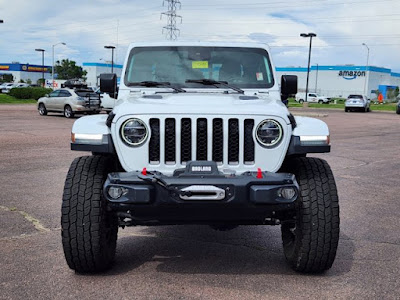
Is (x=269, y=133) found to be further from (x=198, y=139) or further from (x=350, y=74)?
(x=350, y=74)

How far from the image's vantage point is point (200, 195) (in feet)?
12.1

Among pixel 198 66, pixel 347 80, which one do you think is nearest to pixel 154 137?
pixel 198 66

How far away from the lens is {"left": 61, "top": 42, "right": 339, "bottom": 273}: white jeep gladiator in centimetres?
372

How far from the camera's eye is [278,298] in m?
3.84

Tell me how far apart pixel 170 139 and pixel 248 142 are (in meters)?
0.62

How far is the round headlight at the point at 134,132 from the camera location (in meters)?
4.07

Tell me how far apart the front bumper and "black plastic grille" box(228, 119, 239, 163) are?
0.26 metres

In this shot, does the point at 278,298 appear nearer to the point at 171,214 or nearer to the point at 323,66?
the point at 171,214

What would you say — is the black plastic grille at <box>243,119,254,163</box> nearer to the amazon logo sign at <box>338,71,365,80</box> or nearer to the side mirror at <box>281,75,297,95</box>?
the side mirror at <box>281,75,297,95</box>

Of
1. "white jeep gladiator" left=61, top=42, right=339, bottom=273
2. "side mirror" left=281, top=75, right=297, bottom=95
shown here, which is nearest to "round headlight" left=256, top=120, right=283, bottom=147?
"white jeep gladiator" left=61, top=42, right=339, bottom=273

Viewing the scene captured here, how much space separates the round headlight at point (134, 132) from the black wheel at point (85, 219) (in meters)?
0.37

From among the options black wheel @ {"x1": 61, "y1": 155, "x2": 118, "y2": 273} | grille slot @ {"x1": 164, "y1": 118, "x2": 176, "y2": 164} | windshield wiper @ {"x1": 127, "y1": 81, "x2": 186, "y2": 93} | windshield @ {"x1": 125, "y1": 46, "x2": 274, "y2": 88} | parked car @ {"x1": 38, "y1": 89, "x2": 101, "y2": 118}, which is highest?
windshield @ {"x1": 125, "y1": 46, "x2": 274, "y2": 88}

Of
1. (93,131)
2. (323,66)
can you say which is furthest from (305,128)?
(323,66)

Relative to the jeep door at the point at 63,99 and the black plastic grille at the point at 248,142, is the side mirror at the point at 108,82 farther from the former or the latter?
the jeep door at the point at 63,99
